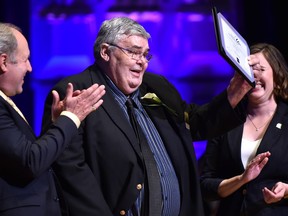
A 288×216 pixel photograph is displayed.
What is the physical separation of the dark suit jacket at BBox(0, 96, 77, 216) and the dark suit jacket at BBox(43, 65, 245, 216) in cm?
20

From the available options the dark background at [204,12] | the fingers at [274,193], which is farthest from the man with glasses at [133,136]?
the dark background at [204,12]

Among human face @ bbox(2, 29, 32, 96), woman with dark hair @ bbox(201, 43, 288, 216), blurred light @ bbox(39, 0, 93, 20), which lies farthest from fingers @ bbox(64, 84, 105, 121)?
blurred light @ bbox(39, 0, 93, 20)

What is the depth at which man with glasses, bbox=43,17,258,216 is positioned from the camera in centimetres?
257

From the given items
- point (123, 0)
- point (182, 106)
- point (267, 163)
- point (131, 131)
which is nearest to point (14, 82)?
point (131, 131)

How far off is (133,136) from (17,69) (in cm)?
55

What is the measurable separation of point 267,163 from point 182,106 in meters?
0.48

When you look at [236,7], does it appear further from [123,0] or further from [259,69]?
[259,69]

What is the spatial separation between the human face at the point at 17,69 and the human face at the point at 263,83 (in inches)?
47.8

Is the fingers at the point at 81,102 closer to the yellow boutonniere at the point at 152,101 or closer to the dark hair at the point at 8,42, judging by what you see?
the dark hair at the point at 8,42

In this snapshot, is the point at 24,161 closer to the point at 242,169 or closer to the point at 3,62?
the point at 3,62

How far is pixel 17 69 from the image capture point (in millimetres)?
2385

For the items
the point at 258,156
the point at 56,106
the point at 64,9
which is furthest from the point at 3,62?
the point at 64,9

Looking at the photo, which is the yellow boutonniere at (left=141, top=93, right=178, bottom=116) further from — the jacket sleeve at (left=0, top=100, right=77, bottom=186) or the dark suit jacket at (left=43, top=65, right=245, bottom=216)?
the jacket sleeve at (left=0, top=100, right=77, bottom=186)

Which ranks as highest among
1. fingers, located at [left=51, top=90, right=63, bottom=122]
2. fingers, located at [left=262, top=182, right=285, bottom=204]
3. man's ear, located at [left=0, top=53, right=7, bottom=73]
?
man's ear, located at [left=0, top=53, right=7, bottom=73]
